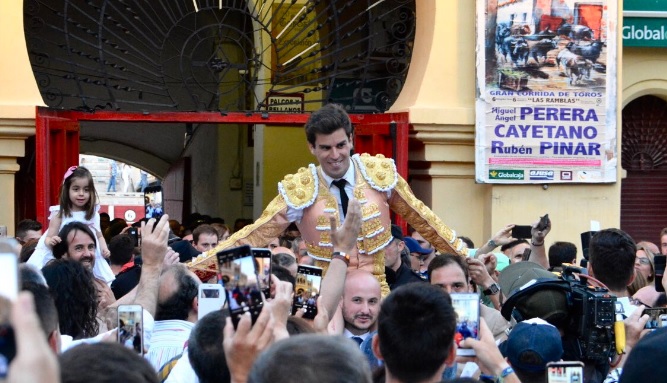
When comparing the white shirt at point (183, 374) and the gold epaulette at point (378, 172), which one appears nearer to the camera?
the white shirt at point (183, 374)

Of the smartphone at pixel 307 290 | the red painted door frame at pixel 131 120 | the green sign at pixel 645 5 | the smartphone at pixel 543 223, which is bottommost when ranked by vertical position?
the smartphone at pixel 307 290

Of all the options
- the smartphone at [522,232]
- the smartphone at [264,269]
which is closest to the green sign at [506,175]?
the smartphone at [522,232]

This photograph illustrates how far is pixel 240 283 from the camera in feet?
10.4

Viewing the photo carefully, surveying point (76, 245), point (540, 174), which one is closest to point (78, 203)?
point (76, 245)

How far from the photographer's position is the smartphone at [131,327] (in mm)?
3957

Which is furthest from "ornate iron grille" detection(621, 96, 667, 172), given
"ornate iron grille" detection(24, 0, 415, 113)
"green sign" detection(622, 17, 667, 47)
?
"ornate iron grille" detection(24, 0, 415, 113)

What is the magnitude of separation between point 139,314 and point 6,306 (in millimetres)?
2032

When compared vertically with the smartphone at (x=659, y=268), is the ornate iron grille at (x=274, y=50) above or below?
above

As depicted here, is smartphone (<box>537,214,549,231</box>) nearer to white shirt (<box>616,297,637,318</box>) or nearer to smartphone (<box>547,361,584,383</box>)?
white shirt (<box>616,297,637,318</box>)

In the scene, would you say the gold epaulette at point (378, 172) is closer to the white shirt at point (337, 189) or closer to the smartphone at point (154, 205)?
the white shirt at point (337, 189)

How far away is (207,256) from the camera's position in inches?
233

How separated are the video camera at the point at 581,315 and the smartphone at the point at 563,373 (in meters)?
0.98

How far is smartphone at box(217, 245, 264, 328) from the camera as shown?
3129 mm

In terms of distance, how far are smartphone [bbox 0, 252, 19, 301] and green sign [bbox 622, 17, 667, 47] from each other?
1017cm
